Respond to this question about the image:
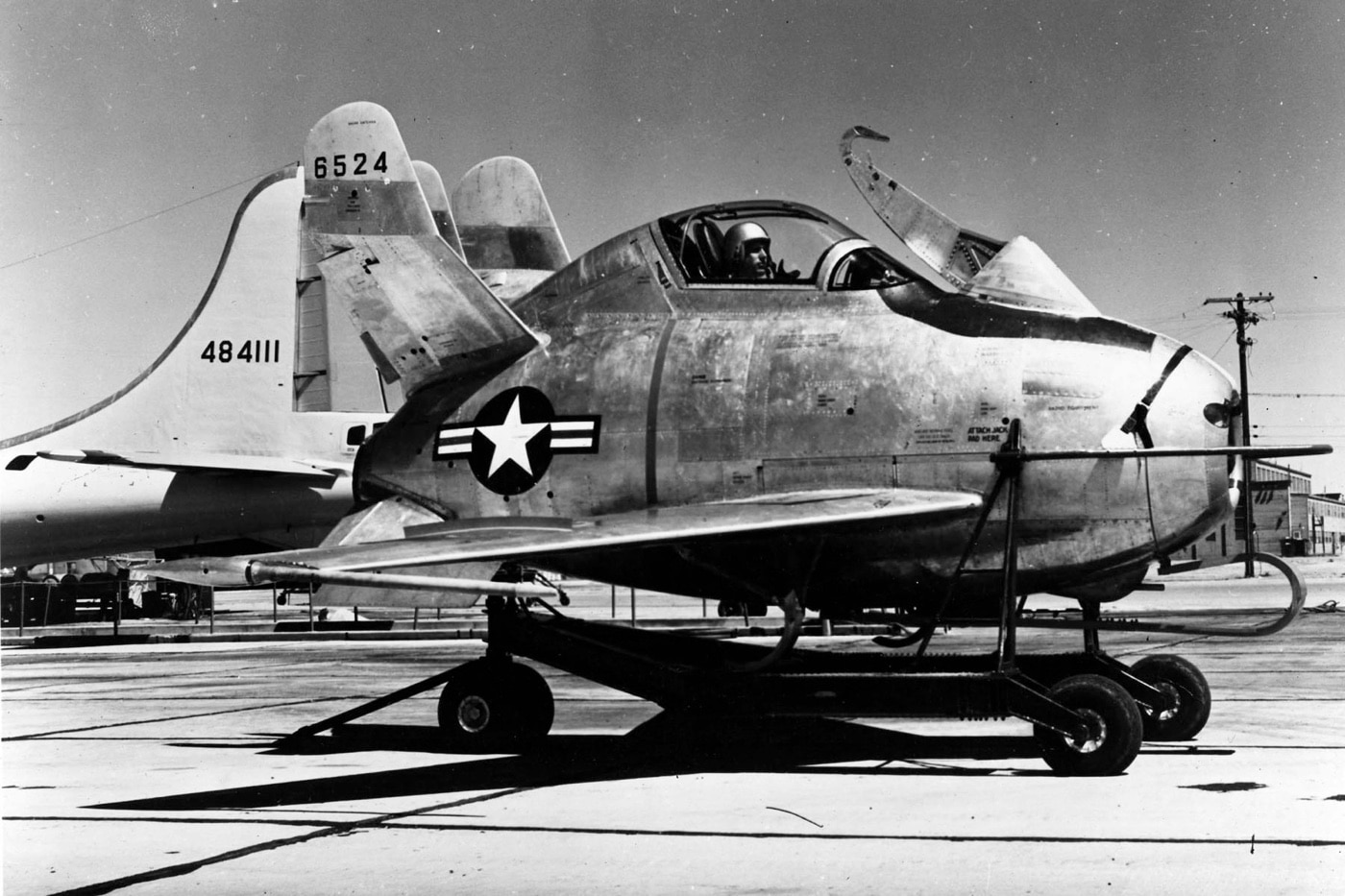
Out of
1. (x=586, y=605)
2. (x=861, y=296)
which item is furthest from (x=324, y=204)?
(x=586, y=605)

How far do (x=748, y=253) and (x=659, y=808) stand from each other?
4.52 metres

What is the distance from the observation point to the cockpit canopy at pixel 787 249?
10297 millimetres

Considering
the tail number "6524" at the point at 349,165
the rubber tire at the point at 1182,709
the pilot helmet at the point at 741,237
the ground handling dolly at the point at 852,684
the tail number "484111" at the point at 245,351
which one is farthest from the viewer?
the tail number "484111" at the point at 245,351

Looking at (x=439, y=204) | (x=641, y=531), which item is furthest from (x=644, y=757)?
(x=439, y=204)

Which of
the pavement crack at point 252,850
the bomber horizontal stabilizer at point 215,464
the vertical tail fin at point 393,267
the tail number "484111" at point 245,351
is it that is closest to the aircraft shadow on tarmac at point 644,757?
the pavement crack at point 252,850

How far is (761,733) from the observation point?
11.4m

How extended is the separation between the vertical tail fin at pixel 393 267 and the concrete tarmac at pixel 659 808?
3.08m

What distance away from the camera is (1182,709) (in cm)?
1030

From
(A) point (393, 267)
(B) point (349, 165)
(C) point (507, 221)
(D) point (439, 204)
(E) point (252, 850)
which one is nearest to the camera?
(E) point (252, 850)

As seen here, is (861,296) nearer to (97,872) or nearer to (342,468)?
(97,872)

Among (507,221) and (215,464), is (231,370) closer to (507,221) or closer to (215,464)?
(215,464)

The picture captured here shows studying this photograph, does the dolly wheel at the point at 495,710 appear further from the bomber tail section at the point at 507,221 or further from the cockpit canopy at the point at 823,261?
the bomber tail section at the point at 507,221

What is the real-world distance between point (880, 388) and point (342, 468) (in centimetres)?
1532

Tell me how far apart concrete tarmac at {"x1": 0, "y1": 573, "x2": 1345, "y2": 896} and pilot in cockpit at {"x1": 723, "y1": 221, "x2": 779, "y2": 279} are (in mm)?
3482
